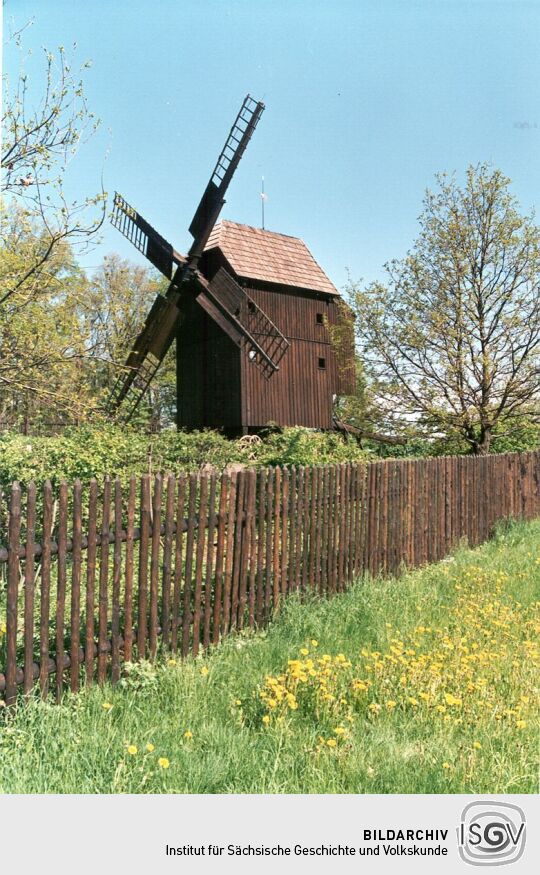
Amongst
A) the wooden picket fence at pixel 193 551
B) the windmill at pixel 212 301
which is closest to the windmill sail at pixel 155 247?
the windmill at pixel 212 301

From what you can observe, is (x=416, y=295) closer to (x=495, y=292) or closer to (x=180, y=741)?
(x=495, y=292)

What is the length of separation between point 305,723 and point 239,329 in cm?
1587

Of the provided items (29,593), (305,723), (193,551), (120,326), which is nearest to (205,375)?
(120,326)

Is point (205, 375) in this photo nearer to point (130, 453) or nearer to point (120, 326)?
point (130, 453)

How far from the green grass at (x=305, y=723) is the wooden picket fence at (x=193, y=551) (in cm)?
25

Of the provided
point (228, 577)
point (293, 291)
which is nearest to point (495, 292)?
point (293, 291)

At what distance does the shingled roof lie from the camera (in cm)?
1978

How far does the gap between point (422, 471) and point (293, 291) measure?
521 inches

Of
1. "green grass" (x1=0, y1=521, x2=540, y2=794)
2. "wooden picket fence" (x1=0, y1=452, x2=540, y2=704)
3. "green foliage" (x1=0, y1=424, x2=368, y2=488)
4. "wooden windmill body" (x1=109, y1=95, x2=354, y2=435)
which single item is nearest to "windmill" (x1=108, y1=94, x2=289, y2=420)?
"wooden windmill body" (x1=109, y1=95, x2=354, y2=435)

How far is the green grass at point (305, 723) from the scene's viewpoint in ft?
9.04
